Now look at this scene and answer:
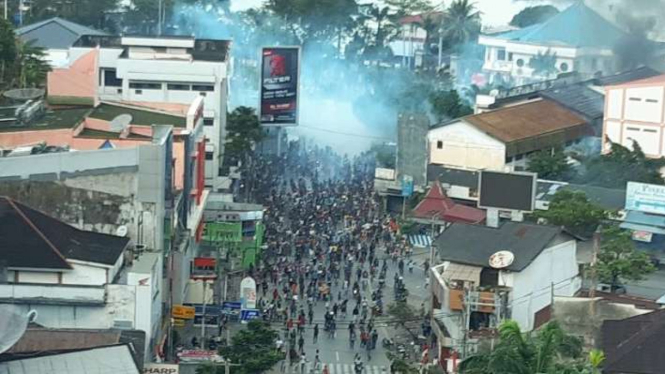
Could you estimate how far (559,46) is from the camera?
8938 centimetres

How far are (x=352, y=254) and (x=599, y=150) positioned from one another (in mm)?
16869

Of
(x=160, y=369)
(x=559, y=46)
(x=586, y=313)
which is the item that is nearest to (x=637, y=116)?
(x=586, y=313)

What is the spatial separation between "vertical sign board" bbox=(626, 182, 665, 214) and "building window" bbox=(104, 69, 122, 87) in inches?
621

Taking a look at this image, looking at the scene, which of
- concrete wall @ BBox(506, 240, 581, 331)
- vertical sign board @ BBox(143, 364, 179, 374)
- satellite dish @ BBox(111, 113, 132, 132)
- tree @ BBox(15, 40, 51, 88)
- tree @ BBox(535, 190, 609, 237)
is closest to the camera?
vertical sign board @ BBox(143, 364, 179, 374)

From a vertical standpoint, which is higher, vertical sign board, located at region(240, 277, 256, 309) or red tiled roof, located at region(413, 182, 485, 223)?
red tiled roof, located at region(413, 182, 485, 223)

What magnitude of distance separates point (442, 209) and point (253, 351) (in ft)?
66.4

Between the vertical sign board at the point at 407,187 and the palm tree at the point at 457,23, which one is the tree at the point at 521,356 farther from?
the palm tree at the point at 457,23

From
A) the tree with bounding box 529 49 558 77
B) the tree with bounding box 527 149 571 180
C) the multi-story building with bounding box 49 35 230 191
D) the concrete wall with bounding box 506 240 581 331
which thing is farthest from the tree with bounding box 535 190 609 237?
the tree with bounding box 529 49 558 77

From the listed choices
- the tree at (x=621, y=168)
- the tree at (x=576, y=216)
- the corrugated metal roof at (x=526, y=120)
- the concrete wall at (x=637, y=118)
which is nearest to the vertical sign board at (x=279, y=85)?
the corrugated metal roof at (x=526, y=120)

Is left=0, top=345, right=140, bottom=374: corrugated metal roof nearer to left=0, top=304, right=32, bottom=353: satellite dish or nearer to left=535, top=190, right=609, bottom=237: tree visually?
left=0, top=304, right=32, bottom=353: satellite dish

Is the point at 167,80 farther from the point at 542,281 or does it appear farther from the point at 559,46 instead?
the point at 559,46

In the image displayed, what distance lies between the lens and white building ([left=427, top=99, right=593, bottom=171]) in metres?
60.2

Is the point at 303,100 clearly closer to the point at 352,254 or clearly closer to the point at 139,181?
the point at 352,254

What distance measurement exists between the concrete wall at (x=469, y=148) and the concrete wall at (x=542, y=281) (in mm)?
17804
